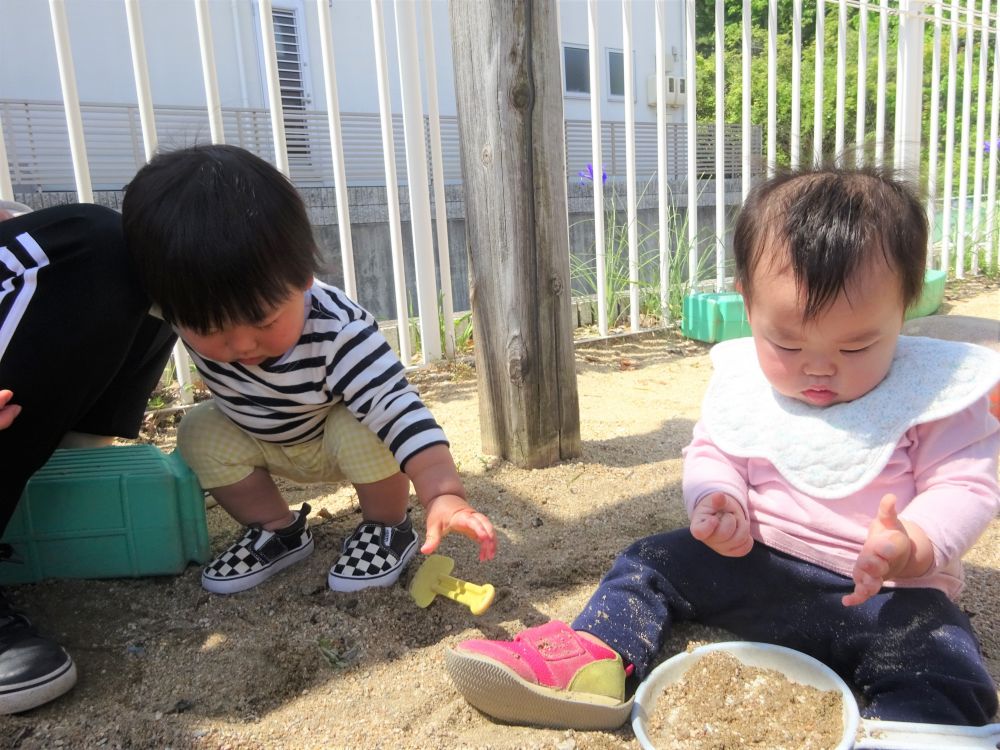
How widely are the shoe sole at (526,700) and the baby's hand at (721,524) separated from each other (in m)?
0.29

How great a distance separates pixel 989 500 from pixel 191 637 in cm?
140

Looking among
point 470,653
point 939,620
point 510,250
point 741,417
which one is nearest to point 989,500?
point 939,620

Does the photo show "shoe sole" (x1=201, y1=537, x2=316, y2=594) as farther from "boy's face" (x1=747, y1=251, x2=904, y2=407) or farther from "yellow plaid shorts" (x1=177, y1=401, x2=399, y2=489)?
"boy's face" (x1=747, y1=251, x2=904, y2=407)

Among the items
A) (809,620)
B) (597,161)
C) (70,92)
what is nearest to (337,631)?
(809,620)

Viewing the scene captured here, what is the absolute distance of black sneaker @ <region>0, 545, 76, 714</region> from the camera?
48.6 inches

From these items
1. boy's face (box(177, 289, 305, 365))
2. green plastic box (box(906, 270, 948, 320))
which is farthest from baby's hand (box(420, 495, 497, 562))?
green plastic box (box(906, 270, 948, 320))

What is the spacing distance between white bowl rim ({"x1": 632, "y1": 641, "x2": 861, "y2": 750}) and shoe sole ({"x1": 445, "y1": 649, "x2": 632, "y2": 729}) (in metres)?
0.04

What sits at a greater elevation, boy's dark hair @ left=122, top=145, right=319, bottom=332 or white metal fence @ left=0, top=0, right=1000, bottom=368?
white metal fence @ left=0, top=0, right=1000, bottom=368

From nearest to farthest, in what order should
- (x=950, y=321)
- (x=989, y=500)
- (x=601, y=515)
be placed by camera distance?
(x=989, y=500) < (x=601, y=515) < (x=950, y=321)

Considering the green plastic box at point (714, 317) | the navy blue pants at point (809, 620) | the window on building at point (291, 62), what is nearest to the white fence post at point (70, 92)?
the navy blue pants at point (809, 620)

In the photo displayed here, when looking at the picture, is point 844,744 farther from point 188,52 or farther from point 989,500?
point 188,52

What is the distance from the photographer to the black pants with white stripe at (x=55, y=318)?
4.49ft

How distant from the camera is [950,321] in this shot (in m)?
3.81

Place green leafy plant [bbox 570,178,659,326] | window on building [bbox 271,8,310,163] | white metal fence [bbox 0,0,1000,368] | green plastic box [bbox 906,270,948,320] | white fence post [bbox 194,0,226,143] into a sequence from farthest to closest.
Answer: window on building [bbox 271,8,310,163], green plastic box [bbox 906,270,948,320], green leafy plant [bbox 570,178,659,326], white metal fence [bbox 0,0,1000,368], white fence post [bbox 194,0,226,143]
